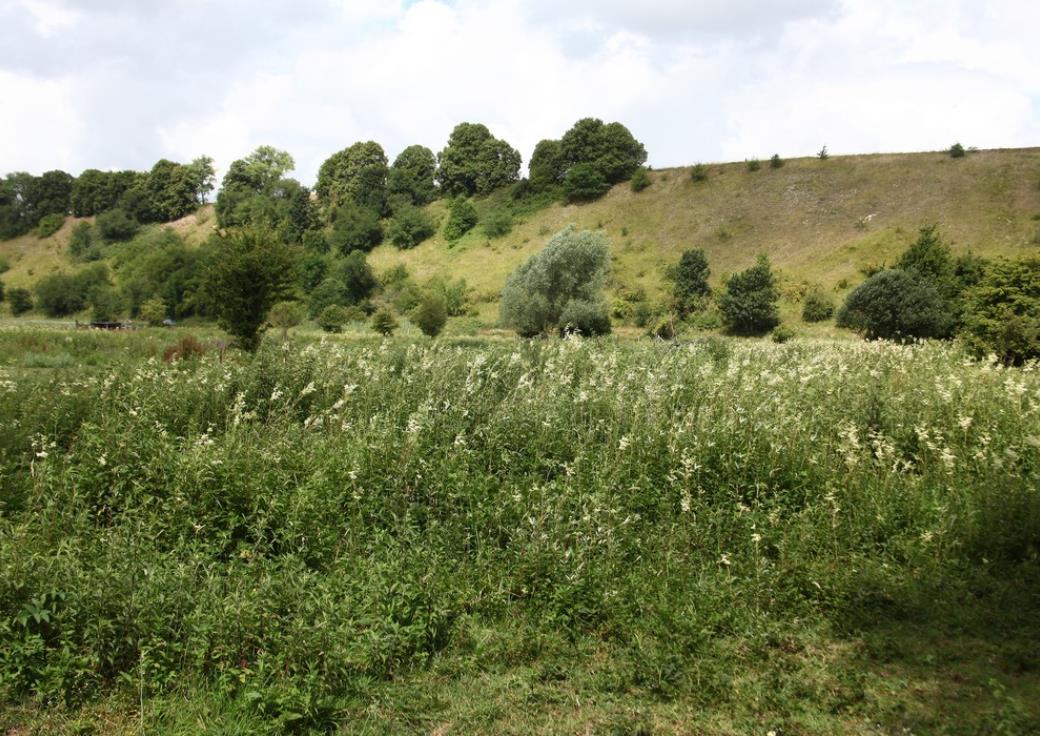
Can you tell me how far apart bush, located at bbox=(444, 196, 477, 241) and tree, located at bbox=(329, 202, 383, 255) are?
29.2ft

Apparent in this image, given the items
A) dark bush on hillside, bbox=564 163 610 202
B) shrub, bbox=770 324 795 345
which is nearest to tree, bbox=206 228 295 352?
shrub, bbox=770 324 795 345

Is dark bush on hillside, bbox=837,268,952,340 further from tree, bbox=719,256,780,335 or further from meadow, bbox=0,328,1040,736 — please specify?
meadow, bbox=0,328,1040,736

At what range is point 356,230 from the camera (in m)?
73.9

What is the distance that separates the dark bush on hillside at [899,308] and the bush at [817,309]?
17.3ft

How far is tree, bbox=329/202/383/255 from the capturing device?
7356 cm

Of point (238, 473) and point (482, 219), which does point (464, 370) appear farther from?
point (482, 219)

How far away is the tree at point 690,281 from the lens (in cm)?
4569

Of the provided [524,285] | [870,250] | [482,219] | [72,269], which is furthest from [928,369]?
[72,269]

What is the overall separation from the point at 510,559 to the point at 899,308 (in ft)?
106

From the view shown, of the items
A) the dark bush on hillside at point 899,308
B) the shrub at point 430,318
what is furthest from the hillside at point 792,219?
the shrub at point 430,318

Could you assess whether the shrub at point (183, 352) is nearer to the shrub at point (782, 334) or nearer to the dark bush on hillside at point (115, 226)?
the shrub at point (782, 334)

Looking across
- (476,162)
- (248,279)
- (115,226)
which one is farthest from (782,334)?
(115,226)

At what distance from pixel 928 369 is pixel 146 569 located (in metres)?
9.73

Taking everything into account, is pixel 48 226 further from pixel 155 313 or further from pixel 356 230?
pixel 155 313
